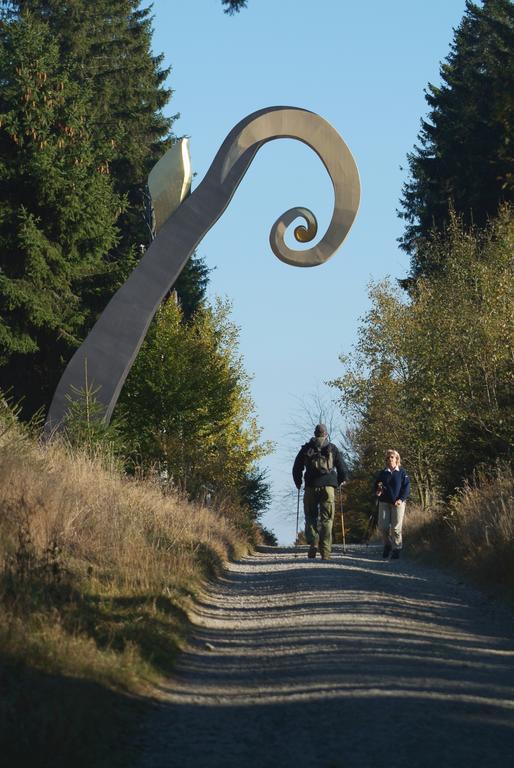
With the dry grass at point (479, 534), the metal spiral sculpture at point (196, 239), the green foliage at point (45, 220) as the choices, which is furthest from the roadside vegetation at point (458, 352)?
the green foliage at point (45, 220)

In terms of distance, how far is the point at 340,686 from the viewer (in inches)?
270

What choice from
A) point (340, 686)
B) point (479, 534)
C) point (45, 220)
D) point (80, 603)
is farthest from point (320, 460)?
point (45, 220)

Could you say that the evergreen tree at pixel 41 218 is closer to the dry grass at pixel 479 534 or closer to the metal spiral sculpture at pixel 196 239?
the metal spiral sculpture at pixel 196 239

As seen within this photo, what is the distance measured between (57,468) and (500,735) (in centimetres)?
979

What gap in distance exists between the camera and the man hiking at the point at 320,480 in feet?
58.8

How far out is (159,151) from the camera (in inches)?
2009

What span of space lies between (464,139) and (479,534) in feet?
117

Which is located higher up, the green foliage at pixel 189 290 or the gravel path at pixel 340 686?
the green foliage at pixel 189 290

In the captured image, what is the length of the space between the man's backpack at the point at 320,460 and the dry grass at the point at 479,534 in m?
2.04

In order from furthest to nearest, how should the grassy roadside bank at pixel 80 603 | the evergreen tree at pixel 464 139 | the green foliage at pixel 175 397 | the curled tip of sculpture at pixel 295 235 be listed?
the evergreen tree at pixel 464 139
the green foliage at pixel 175 397
the curled tip of sculpture at pixel 295 235
the grassy roadside bank at pixel 80 603

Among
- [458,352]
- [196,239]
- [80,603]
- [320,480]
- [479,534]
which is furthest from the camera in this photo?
[458,352]

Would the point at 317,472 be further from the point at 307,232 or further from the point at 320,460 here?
the point at 307,232

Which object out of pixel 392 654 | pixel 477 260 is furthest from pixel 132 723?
pixel 477 260

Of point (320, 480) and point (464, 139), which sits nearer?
point (320, 480)
